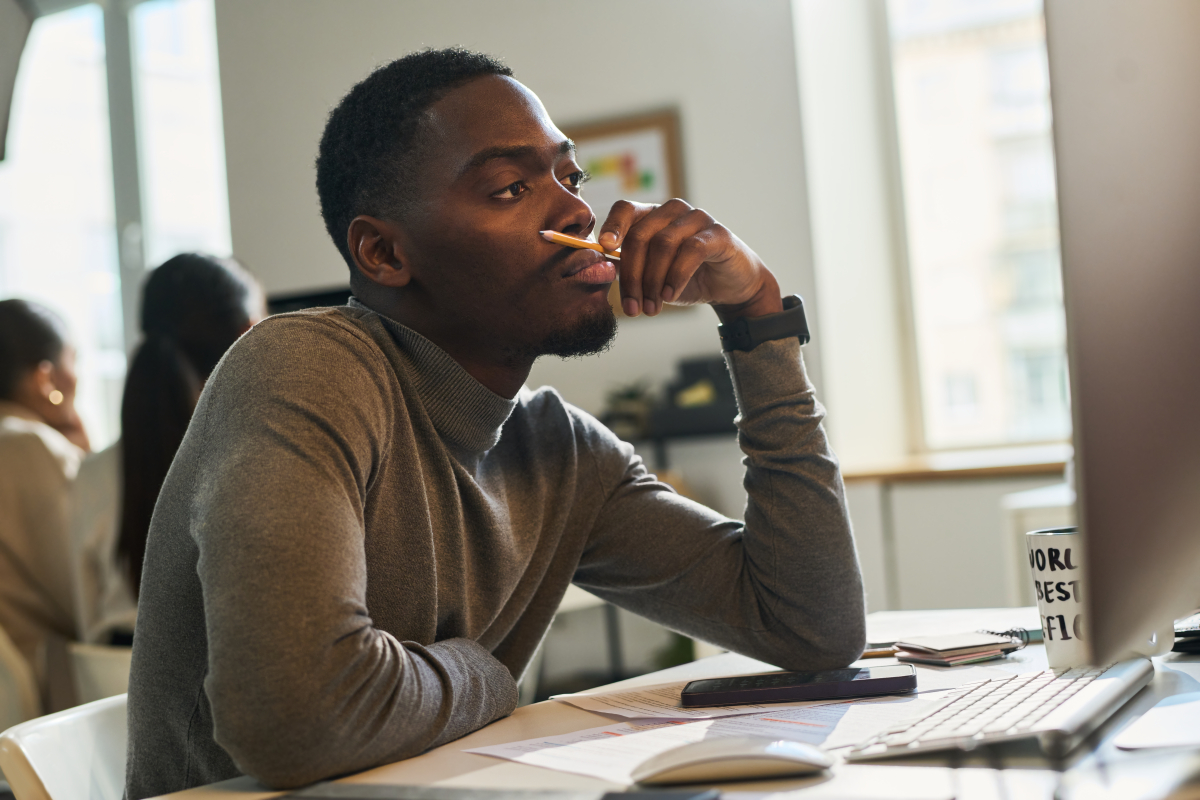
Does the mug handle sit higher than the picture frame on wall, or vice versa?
the picture frame on wall

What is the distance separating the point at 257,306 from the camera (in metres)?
2.38

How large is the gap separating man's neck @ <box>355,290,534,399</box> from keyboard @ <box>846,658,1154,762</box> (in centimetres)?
59

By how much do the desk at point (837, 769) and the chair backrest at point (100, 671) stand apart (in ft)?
4.18

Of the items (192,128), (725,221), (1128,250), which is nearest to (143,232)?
(192,128)

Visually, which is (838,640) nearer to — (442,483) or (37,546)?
(442,483)

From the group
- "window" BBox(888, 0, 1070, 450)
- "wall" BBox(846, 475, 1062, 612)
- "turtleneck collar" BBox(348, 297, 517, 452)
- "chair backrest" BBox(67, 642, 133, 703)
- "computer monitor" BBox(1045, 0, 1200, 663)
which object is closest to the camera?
"computer monitor" BBox(1045, 0, 1200, 663)

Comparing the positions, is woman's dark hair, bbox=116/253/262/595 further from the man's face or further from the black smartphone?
the black smartphone

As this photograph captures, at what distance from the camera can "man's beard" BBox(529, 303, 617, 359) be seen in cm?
129

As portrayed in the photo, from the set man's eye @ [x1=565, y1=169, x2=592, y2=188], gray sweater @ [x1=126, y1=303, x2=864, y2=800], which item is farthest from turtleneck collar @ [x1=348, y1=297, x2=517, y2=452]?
man's eye @ [x1=565, y1=169, x2=592, y2=188]

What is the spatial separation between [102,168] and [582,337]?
4.56m

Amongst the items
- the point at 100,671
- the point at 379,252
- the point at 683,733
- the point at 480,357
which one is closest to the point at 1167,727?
the point at 683,733

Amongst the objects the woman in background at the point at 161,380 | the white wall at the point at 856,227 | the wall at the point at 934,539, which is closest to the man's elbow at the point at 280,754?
the woman in background at the point at 161,380

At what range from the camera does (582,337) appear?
4.28 feet

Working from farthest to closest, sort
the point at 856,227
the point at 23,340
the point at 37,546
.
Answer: the point at 856,227
the point at 23,340
the point at 37,546
